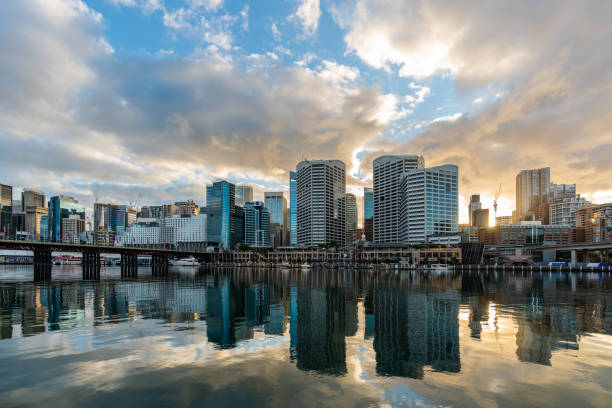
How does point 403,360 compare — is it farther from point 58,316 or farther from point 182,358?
point 58,316

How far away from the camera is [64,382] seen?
67.4 feet

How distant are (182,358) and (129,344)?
277 inches

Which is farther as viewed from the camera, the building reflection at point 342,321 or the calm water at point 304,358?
the building reflection at point 342,321

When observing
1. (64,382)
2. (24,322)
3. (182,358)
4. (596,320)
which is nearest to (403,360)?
(182,358)

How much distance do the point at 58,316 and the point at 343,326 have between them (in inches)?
1427

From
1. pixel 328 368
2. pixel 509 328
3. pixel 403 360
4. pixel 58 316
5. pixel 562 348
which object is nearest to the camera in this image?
pixel 328 368

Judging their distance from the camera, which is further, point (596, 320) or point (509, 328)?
point (596, 320)

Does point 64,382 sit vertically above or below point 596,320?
above

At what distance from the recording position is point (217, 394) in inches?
743

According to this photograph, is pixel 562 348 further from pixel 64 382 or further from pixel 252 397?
pixel 64 382

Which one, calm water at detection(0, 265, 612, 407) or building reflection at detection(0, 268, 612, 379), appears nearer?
calm water at detection(0, 265, 612, 407)

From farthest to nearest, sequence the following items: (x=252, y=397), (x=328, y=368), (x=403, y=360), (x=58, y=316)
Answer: (x=58, y=316), (x=403, y=360), (x=328, y=368), (x=252, y=397)

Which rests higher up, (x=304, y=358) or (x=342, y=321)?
(x=304, y=358)

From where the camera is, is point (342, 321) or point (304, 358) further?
point (342, 321)
